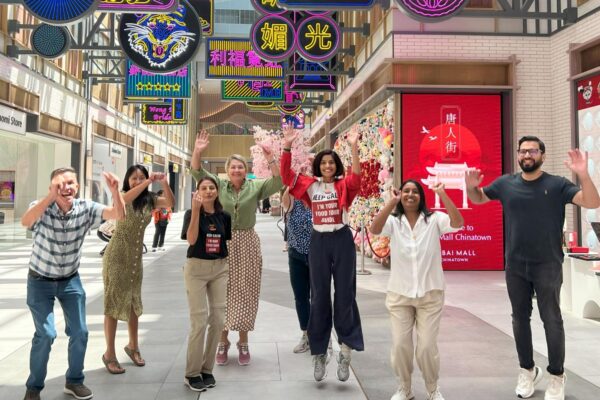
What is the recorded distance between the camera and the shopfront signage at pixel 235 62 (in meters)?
11.8

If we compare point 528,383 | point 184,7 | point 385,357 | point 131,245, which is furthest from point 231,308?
point 184,7

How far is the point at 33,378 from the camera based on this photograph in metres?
3.28

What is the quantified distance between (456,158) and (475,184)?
649 cm

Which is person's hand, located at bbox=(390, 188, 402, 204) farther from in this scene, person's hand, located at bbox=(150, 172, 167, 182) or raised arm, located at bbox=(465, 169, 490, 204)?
person's hand, located at bbox=(150, 172, 167, 182)

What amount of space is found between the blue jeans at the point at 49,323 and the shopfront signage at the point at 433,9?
579 centimetres

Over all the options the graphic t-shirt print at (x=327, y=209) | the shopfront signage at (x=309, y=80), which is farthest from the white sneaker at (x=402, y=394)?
the shopfront signage at (x=309, y=80)

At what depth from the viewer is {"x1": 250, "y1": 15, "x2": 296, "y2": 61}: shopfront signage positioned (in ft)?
33.9

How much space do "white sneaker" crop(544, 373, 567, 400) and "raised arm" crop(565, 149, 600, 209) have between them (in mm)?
1215

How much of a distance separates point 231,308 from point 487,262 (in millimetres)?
6991

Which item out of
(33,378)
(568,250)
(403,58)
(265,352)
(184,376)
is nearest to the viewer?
(33,378)

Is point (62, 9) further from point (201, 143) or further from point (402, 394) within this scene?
point (402, 394)

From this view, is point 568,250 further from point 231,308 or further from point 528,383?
point 231,308

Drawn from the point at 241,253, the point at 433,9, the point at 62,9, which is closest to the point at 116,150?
the point at 62,9

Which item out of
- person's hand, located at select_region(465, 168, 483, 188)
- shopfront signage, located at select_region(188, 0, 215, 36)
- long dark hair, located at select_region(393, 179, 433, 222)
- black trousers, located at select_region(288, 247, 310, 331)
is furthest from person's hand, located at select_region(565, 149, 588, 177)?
shopfront signage, located at select_region(188, 0, 215, 36)
